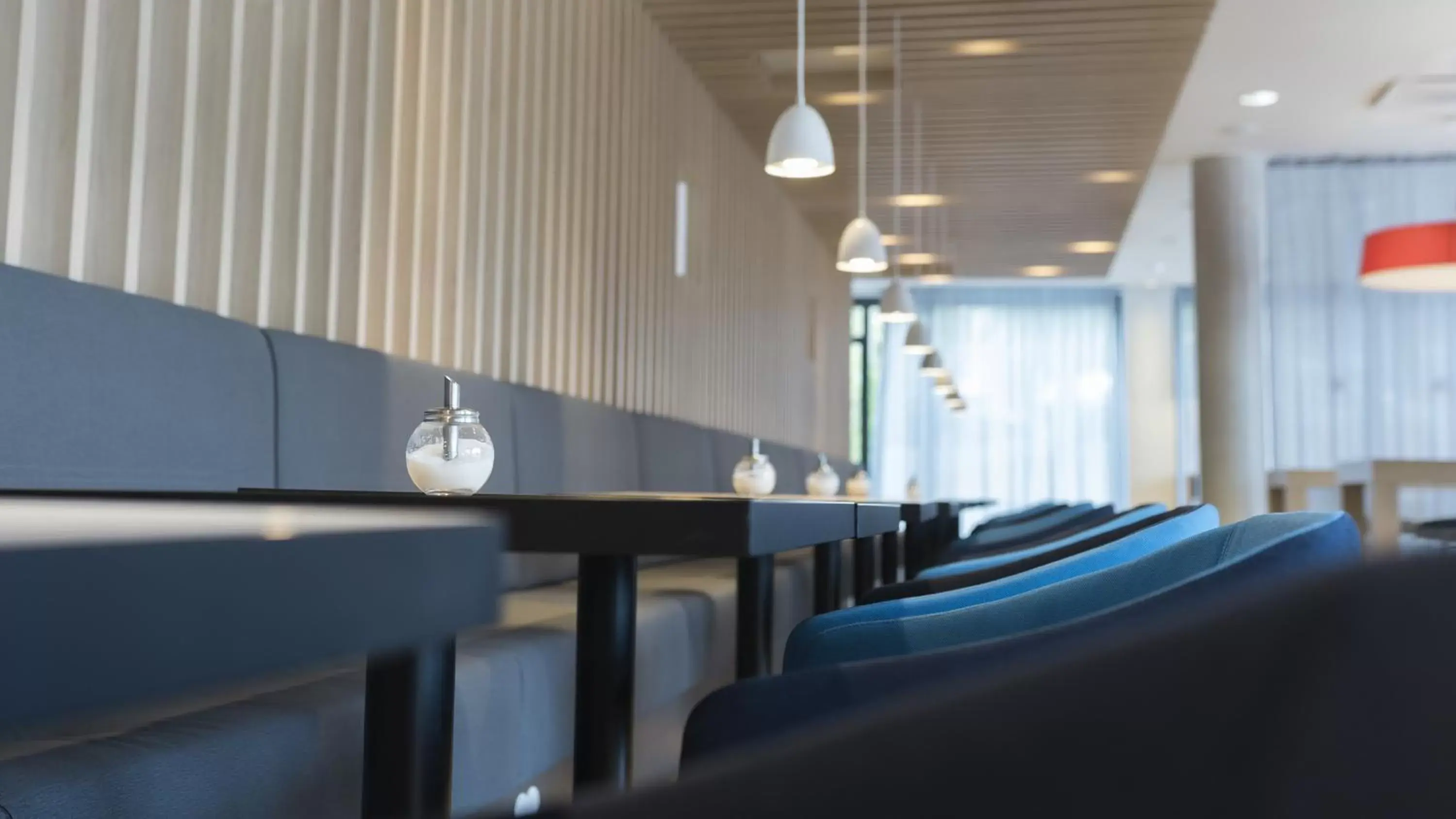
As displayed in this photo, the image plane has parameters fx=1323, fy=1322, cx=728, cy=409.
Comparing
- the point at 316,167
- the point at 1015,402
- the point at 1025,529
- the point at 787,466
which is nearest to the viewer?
the point at 316,167

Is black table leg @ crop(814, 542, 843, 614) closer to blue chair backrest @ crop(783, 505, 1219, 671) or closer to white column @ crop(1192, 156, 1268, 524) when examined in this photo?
blue chair backrest @ crop(783, 505, 1219, 671)

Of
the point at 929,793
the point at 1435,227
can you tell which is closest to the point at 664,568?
the point at 929,793

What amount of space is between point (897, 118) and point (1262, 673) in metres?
6.72

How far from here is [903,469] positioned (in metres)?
14.9

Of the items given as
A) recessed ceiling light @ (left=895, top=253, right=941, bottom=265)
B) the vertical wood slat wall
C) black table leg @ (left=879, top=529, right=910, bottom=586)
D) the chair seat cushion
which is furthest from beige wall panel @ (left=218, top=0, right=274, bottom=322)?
recessed ceiling light @ (left=895, top=253, right=941, bottom=265)

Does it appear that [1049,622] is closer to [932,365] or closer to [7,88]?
[7,88]

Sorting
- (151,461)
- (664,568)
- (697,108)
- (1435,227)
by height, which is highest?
(697,108)

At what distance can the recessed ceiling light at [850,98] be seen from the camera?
6.38 metres

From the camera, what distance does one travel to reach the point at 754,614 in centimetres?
245

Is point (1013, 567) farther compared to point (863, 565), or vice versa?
point (863, 565)

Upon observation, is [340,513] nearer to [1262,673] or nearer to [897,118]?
[1262,673]

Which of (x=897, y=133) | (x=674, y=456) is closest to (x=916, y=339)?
(x=897, y=133)

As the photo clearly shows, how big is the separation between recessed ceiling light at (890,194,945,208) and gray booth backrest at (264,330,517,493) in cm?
588

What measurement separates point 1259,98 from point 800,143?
5387mm
